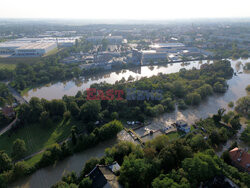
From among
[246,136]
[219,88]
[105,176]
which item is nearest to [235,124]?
[246,136]

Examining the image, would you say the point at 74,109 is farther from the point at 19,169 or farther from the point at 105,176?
the point at 105,176

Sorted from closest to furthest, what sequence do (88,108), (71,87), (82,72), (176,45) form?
(88,108) < (71,87) < (82,72) < (176,45)

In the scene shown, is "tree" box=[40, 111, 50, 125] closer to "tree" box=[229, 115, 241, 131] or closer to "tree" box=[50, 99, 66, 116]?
"tree" box=[50, 99, 66, 116]

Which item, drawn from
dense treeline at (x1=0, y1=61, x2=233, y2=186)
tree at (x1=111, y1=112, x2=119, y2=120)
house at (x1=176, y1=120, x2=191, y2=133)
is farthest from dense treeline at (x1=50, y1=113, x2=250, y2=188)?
tree at (x1=111, y1=112, x2=119, y2=120)

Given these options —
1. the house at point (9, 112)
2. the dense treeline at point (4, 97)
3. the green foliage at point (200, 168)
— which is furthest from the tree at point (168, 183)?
the dense treeline at point (4, 97)

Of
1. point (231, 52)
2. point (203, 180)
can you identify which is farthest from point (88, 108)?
point (231, 52)

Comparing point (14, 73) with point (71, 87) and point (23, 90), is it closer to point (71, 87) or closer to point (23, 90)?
point (23, 90)
